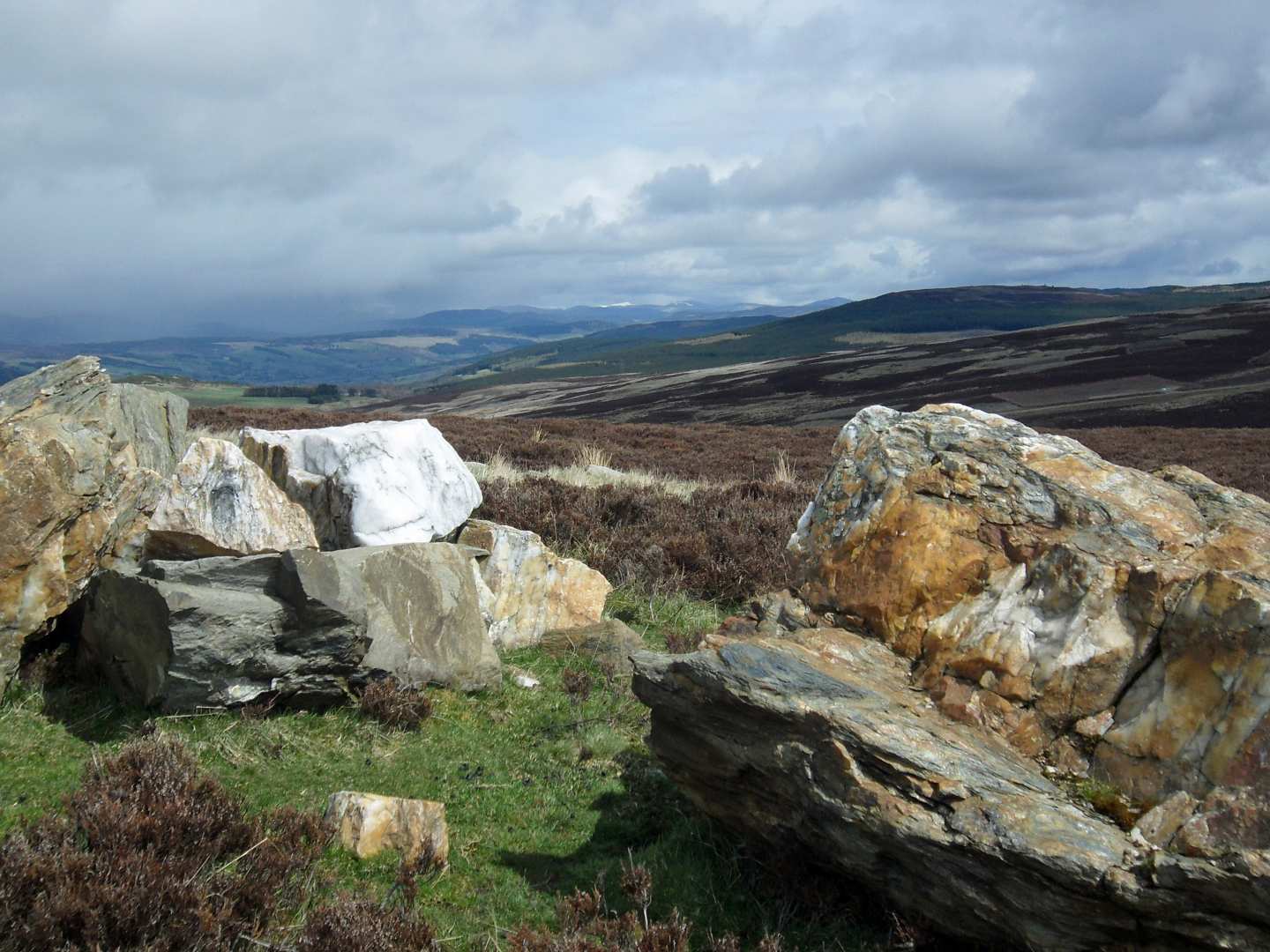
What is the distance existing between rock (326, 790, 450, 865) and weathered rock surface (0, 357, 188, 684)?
3.37 metres

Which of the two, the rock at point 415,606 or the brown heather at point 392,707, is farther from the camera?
the rock at point 415,606

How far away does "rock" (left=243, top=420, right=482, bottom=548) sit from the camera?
900cm

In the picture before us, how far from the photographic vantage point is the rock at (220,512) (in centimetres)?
777

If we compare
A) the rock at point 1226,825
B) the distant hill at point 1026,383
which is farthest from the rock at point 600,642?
the distant hill at point 1026,383

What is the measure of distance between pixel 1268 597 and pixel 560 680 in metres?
5.99

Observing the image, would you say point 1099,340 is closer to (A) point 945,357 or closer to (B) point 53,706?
(A) point 945,357

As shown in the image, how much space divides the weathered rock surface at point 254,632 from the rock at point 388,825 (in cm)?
191

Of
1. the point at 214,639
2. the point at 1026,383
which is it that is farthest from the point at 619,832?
the point at 1026,383

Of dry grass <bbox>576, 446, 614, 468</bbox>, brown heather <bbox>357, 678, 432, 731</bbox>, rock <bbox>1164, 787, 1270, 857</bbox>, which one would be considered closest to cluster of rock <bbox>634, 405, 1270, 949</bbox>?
rock <bbox>1164, 787, 1270, 857</bbox>

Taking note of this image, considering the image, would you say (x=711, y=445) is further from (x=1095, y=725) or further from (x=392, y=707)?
(x=1095, y=725)

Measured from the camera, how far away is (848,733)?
4320mm

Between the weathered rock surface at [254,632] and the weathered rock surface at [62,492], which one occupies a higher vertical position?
the weathered rock surface at [62,492]

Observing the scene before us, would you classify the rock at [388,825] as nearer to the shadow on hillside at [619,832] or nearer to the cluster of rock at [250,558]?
the shadow on hillside at [619,832]

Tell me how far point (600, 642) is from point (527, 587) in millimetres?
1133
